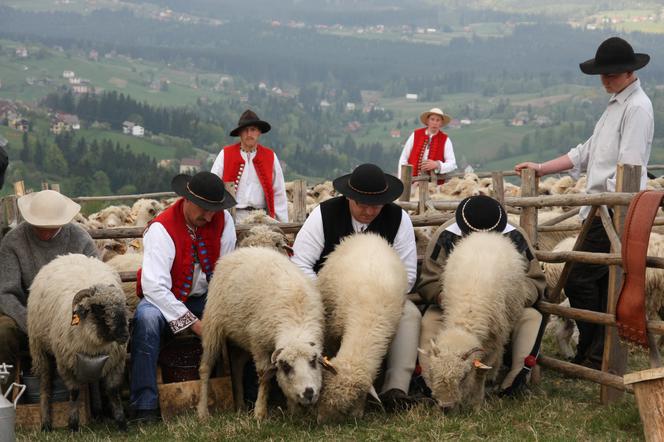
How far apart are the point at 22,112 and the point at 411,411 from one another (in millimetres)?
114976

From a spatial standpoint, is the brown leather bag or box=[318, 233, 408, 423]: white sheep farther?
the brown leather bag

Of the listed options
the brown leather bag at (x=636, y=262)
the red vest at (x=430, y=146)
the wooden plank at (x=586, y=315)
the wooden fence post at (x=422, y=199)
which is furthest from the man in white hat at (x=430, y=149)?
the brown leather bag at (x=636, y=262)

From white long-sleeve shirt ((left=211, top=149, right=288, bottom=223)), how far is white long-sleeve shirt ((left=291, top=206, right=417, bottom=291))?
303 cm

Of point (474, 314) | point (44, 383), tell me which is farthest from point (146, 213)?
point (474, 314)

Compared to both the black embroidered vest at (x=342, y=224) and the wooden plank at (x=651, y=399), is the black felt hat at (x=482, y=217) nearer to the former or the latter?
the black embroidered vest at (x=342, y=224)

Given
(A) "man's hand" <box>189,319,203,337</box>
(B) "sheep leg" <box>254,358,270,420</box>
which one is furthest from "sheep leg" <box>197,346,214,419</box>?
(B) "sheep leg" <box>254,358,270,420</box>

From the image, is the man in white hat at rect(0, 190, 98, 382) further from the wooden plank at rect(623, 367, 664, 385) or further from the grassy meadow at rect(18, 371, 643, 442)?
the wooden plank at rect(623, 367, 664, 385)

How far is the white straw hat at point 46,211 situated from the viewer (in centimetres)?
681

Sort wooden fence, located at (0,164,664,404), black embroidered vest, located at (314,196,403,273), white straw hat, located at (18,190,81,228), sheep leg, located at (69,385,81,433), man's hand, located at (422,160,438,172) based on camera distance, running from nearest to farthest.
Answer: sheep leg, located at (69,385,81,433)
wooden fence, located at (0,164,664,404)
white straw hat, located at (18,190,81,228)
black embroidered vest, located at (314,196,403,273)
man's hand, located at (422,160,438,172)

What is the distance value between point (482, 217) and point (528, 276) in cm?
55

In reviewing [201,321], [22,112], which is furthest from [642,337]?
[22,112]

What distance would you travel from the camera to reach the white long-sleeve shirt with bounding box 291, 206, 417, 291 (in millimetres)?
7008

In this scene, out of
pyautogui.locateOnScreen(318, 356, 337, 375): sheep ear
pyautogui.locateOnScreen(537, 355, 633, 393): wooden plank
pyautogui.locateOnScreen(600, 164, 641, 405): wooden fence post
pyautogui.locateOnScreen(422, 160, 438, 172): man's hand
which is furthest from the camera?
pyautogui.locateOnScreen(422, 160, 438, 172): man's hand

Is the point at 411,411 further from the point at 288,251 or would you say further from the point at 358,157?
the point at 358,157
